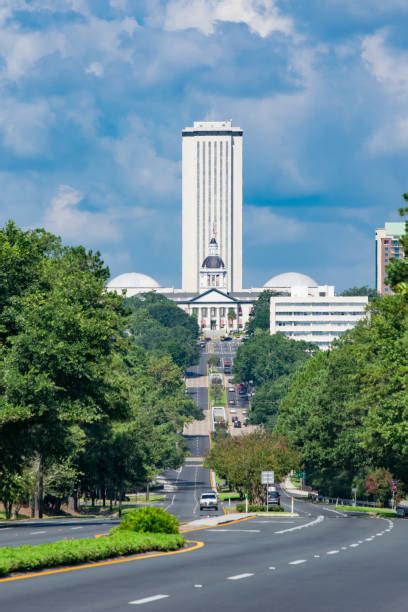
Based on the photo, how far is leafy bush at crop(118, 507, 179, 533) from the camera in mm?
29672

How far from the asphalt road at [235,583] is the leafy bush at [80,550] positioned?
1.84 feet

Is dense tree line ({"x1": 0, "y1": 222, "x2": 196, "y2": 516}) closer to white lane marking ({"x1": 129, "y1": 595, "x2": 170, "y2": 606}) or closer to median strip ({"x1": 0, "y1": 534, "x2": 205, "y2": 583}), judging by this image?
median strip ({"x1": 0, "y1": 534, "x2": 205, "y2": 583})

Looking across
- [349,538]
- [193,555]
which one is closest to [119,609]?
[193,555]

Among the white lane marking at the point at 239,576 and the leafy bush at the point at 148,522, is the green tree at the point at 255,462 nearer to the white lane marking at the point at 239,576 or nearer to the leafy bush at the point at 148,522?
the leafy bush at the point at 148,522

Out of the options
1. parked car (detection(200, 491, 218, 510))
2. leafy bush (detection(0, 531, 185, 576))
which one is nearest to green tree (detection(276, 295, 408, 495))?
parked car (detection(200, 491, 218, 510))

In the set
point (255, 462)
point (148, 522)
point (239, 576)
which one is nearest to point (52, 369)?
point (148, 522)

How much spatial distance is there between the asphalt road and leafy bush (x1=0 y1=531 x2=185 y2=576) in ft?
1.84

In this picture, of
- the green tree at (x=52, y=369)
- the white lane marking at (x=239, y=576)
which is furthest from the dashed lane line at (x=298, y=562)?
the green tree at (x=52, y=369)

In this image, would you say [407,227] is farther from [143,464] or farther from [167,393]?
[167,393]

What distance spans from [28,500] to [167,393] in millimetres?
113261

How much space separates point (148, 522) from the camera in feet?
97.6

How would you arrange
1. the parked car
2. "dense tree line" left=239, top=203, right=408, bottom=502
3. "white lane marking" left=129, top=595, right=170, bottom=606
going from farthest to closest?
the parked car, "dense tree line" left=239, top=203, right=408, bottom=502, "white lane marking" left=129, top=595, right=170, bottom=606

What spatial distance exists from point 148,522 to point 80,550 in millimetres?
6199

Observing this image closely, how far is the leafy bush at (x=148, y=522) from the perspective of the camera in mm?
29672
